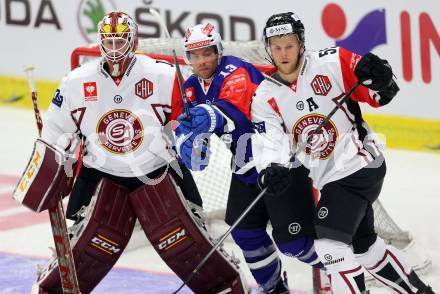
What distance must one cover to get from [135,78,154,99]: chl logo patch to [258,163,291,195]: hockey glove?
1.98ft

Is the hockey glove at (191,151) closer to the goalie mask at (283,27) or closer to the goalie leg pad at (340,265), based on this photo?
the goalie mask at (283,27)

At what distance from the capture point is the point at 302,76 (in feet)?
14.3

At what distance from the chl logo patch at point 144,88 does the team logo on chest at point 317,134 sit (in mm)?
606

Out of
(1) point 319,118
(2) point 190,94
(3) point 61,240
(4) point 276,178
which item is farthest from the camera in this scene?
(2) point 190,94

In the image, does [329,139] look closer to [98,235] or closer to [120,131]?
[120,131]

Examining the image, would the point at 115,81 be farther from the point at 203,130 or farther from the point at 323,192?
the point at 323,192

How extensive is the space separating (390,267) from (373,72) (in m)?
0.84

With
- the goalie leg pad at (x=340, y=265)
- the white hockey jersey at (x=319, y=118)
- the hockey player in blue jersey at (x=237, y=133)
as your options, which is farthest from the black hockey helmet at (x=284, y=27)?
the goalie leg pad at (x=340, y=265)

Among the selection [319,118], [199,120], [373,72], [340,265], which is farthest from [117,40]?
[340,265]

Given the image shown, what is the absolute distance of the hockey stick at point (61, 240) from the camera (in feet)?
13.3

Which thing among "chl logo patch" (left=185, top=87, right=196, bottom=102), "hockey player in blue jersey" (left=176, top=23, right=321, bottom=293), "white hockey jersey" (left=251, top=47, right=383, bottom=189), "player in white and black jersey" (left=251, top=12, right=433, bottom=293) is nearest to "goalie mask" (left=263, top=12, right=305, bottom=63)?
"player in white and black jersey" (left=251, top=12, right=433, bottom=293)

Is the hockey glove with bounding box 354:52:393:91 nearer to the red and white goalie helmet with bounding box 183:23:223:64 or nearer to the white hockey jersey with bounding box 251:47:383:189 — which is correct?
the white hockey jersey with bounding box 251:47:383:189

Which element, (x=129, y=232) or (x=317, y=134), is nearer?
(x=317, y=134)

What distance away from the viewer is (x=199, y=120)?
434 centimetres
